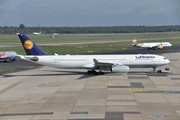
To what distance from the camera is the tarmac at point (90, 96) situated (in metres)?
33.2

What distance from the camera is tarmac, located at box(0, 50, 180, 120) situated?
33.2 metres

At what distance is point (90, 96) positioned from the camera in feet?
138

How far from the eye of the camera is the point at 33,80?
56.7 metres

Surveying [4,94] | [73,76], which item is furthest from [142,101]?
[73,76]

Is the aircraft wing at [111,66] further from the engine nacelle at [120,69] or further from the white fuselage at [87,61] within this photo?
the white fuselage at [87,61]

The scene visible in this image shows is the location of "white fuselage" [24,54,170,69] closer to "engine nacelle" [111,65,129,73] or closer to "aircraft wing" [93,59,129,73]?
"aircraft wing" [93,59,129,73]

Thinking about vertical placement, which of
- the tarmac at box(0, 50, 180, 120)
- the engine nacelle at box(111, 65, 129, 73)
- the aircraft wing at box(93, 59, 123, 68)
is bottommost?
the tarmac at box(0, 50, 180, 120)

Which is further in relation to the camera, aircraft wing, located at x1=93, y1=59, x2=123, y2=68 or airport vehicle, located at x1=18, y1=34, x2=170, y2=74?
airport vehicle, located at x1=18, y1=34, x2=170, y2=74

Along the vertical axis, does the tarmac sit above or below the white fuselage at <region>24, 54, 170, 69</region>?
below

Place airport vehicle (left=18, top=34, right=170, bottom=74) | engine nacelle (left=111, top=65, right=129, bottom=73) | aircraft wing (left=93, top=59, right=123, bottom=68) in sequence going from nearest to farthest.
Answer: engine nacelle (left=111, top=65, right=129, bottom=73), aircraft wing (left=93, top=59, right=123, bottom=68), airport vehicle (left=18, top=34, right=170, bottom=74)

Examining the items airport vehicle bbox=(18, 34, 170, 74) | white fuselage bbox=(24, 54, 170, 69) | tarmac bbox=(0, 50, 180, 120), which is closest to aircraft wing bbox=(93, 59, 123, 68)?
airport vehicle bbox=(18, 34, 170, 74)

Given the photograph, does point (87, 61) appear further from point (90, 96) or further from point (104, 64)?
point (90, 96)

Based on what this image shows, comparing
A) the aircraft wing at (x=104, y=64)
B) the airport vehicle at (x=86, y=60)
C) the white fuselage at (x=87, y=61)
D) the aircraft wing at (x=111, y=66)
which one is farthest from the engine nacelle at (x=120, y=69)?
the white fuselage at (x=87, y=61)

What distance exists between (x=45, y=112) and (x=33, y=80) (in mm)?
23107
